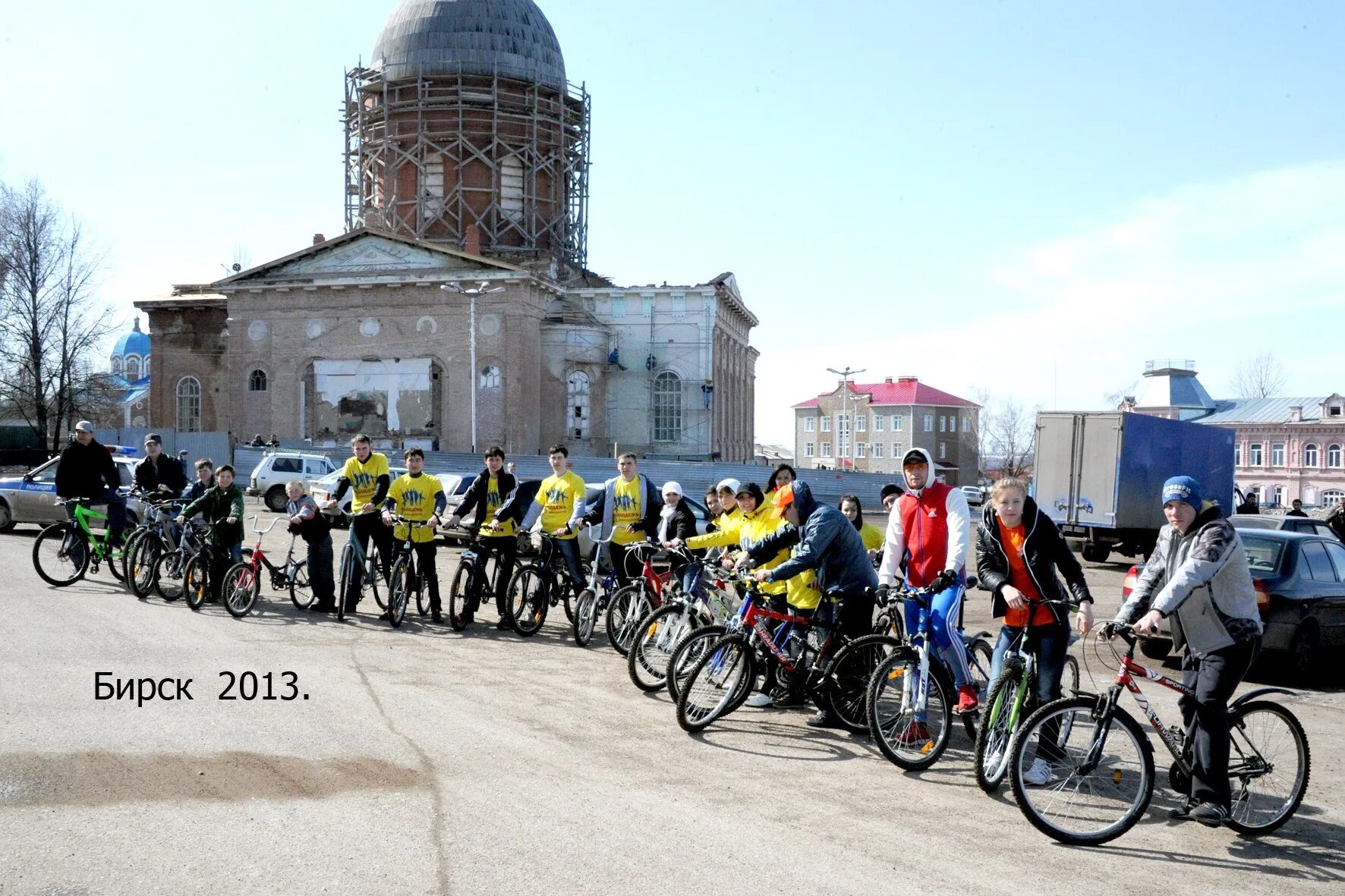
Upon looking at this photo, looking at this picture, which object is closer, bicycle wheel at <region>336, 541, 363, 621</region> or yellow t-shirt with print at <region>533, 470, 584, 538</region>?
yellow t-shirt with print at <region>533, 470, 584, 538</region>

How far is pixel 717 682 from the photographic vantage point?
798 centimetres

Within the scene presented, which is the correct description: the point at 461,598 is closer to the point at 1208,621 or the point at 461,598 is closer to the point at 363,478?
the point at 363,478

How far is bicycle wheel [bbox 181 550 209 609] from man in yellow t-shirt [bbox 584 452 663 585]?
4.75 metres

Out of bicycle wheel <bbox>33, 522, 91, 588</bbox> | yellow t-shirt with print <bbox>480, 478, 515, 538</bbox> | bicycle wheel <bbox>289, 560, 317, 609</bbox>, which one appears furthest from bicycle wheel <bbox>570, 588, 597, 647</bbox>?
bicycle wheel <bbox>33, 522, 91, 588</bbox>

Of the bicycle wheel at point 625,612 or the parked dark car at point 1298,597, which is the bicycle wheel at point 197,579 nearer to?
the bicycle wheel at point 625,612

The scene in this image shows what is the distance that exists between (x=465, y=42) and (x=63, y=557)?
41.3m

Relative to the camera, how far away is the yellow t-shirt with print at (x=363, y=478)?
1278 cm

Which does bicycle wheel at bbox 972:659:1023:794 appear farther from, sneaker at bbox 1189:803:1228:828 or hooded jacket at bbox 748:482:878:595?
hooded jacket at bbox 748:482:878:595

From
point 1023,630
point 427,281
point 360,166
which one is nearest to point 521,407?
point 427,281

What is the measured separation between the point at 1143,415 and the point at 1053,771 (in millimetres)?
21622

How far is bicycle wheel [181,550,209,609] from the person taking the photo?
13.2 metres

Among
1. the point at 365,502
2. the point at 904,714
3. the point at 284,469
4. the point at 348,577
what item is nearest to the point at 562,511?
the point at 365,502

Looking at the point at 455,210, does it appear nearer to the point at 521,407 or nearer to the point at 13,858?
the point at 521,407

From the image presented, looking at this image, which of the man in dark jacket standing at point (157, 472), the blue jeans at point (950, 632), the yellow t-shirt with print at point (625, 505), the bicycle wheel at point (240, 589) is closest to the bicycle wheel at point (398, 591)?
the bicycle wheel at point (240, 589)
